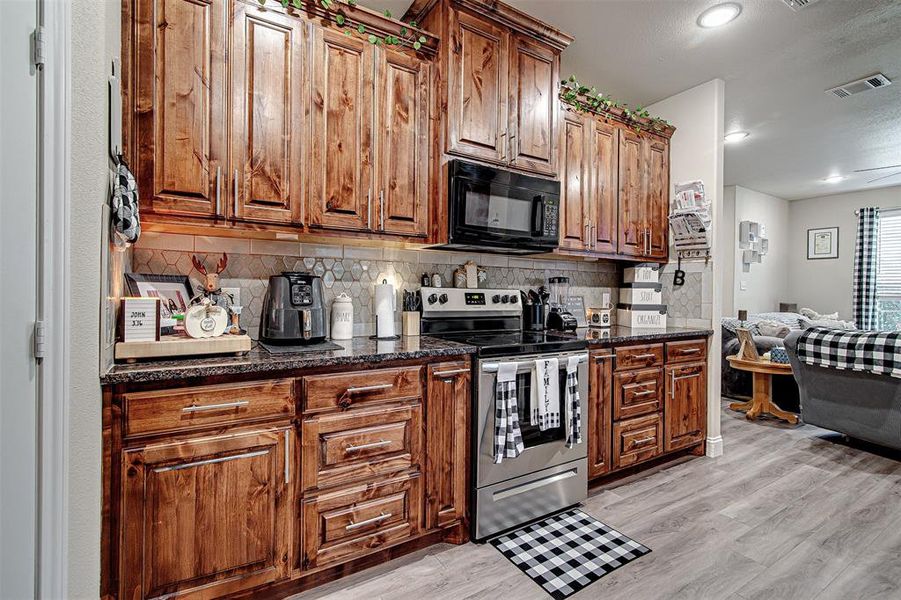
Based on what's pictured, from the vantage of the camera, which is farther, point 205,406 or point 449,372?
point 449,372

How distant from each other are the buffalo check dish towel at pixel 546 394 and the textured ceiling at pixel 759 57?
198 cm

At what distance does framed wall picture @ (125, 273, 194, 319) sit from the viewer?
1.73 m

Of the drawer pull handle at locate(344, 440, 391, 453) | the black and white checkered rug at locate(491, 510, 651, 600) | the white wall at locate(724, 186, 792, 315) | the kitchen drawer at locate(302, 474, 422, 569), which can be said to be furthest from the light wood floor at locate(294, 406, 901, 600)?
the white wall at locate(724, 186, 792, 315)

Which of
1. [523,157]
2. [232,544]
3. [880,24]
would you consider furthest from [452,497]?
[880,24]

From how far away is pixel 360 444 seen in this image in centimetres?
176

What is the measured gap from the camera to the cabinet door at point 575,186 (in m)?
2.85

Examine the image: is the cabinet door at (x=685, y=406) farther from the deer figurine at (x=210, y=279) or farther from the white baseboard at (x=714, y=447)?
the deer figurine at (x=210, y=279)

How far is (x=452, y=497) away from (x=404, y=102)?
199 centimetres

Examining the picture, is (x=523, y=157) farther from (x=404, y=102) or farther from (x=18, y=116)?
(x=18, y=116)

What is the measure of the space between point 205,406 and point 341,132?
4.41 ft

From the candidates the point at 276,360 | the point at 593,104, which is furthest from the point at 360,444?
the point at 593,104

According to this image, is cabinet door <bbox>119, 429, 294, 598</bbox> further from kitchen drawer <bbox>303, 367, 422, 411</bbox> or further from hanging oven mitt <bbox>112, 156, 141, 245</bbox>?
hanging oven mitt <bbox>112, 156, 141, 245</bbox>

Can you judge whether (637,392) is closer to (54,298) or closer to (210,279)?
(210,279)

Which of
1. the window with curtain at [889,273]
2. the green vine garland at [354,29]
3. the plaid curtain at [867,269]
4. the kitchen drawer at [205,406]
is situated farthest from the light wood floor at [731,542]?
the window with curtain at [889,273]
